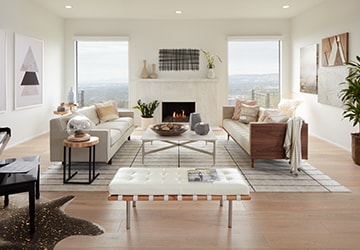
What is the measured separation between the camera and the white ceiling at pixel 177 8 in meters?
7.08

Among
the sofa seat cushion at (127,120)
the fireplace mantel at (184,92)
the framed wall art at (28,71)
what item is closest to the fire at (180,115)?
the fireplace mantel at (184,92)

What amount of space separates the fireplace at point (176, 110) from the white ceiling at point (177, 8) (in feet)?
7.20

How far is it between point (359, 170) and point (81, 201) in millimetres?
3631

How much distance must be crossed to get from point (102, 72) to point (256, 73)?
415 centimetres

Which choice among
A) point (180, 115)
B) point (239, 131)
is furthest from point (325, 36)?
point (180, 115)

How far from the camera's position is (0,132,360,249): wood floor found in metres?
2.56

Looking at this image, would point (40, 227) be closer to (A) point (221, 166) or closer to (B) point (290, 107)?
(A) point (221, 166)

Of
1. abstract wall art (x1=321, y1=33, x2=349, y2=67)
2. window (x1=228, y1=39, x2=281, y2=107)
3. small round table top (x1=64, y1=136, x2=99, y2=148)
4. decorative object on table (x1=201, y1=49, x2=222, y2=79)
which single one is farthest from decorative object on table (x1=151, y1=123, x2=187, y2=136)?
window (x1=228, y1=39, x2=281, y2=107)

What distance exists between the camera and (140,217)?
3.07 m

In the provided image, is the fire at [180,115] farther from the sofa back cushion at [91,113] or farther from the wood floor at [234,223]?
the wood floor at [234,223]

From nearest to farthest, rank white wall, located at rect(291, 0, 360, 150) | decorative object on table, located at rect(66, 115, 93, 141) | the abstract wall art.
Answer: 1. decorative object on table, located at rect(66, 115, 93, 141)
2. white wall, located at rect(291, 0, 360, 150)
3. the abstract wall art

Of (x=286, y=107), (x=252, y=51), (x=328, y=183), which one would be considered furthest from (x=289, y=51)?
(x=328, y=183)

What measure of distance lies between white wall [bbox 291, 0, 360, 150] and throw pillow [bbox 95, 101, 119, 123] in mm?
4196

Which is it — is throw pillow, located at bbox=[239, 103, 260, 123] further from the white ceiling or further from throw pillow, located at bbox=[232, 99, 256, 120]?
the white ceiling
